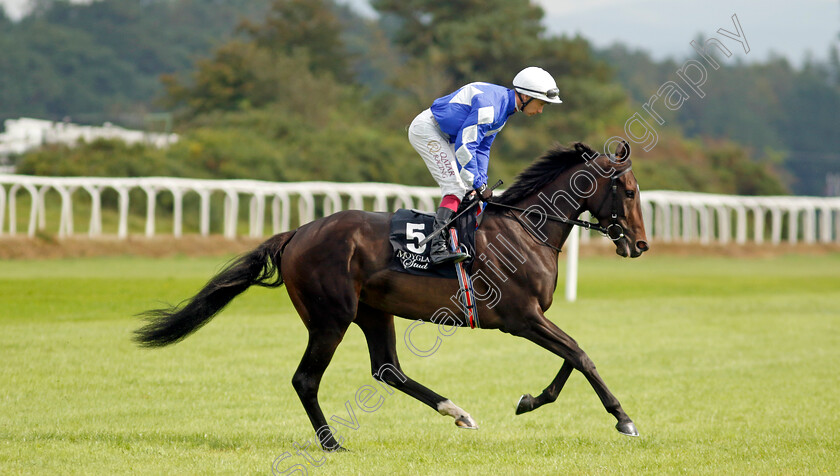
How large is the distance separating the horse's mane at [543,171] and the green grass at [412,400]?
164 cm

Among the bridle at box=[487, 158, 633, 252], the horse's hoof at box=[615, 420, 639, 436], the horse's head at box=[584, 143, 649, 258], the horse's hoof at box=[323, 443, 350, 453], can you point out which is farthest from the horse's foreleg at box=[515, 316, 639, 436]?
the horse's hoof at box=[323, 443, 350, 453]

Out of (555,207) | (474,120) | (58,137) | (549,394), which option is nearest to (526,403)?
(549,394)

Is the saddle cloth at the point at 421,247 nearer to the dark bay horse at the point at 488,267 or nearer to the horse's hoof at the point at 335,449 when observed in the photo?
the dark bay horse at the point at 488,267

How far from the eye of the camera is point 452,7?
1842 inches

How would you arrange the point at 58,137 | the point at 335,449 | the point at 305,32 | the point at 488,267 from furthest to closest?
the point at 305,32
the point at 58,137
the point at 488,267
the point at 335,449

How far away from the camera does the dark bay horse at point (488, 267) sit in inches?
244

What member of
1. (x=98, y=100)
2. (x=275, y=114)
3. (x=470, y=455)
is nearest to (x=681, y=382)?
(x=470, y=455)

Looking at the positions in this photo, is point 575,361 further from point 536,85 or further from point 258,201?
point 258,201

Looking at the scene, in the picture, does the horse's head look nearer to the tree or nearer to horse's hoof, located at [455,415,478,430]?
horse's hoof, located at [455,415,478,430]

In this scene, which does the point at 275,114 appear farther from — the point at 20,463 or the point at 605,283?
the point at 20,463

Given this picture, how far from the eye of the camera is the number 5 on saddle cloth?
20.5ft

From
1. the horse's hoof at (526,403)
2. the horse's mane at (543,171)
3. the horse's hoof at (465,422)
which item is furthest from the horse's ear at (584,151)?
the horse's hoof at (465,422)

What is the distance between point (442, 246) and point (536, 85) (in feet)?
3.89

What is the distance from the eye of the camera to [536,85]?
6262 millimetres
